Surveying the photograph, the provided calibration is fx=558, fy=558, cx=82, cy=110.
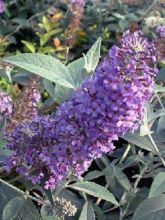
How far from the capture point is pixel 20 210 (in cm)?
189

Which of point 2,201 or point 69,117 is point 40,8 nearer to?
point 2,201

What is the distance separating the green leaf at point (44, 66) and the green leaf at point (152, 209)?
1.71 feet

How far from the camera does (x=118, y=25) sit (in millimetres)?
4164

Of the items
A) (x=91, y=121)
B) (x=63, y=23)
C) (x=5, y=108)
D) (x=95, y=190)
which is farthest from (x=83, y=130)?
(x=63, y=23)

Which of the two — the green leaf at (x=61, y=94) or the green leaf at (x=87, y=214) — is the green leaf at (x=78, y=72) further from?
the green leaf at (x=87, y=214)

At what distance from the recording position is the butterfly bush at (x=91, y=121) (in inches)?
59.5

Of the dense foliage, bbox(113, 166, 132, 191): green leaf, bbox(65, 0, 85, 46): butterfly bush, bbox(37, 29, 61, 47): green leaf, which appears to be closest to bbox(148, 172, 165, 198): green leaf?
the dense foliage

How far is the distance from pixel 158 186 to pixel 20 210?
48 centimetres

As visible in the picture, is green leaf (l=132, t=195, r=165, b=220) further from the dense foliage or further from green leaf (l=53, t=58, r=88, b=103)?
green leaf (l=53, t=58, r=88, b=103)

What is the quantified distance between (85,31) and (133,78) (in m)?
2.75

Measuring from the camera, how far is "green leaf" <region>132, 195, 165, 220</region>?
77.7 inches

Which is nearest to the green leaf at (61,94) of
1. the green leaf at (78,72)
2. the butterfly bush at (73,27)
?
the green leaf at (78,72)

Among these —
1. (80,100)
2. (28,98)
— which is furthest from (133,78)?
(28,98)

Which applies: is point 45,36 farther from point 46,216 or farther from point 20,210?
point 20,210
